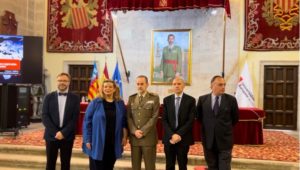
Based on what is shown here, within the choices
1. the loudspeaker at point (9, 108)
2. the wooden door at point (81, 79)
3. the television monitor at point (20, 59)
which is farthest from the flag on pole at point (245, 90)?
the loudspeaker at point (9, 108)

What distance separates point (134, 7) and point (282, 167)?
198 inches

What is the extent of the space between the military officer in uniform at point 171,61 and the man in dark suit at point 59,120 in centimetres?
580

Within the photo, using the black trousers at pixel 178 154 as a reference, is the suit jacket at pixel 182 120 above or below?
above

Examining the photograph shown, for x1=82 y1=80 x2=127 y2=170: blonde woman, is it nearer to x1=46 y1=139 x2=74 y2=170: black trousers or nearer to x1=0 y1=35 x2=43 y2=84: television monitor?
x1=46 y1=139 x2=74 y2=170: black trousers

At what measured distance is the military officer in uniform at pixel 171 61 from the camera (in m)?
9.90

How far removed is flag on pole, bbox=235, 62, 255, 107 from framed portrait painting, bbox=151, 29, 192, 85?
4.63ft

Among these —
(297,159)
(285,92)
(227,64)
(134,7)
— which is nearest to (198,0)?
(134,7)

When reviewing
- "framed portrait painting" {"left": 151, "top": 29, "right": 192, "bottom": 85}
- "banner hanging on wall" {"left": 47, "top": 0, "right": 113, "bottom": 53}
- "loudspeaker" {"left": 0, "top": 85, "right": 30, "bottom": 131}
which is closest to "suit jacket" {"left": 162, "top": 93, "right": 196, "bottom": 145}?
"loudspeaker" {"left": 0, "top": 85, "right": 30, "bottom": 131}

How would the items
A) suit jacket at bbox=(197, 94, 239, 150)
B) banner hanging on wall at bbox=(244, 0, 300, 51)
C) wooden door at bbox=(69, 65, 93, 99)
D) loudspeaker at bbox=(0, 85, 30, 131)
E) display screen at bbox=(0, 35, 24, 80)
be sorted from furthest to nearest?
wooden door at bbox=(69, 65, 93, 99)
banner hanging on wall at bbox=(244, 0, 300, 51)
loudspeaker at bbox=(0, 85, 30, 131)
display screen at bbox=(0, 35, 24, 80)
suit jacket at bbox=(197, 94, 239, 150)

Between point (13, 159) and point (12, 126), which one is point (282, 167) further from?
point (12, 126)

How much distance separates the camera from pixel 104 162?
400 centimetres

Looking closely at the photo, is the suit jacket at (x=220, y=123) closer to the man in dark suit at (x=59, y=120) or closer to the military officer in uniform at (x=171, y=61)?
the man in dark suit at (x=59, y=120)

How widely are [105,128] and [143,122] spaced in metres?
0.48

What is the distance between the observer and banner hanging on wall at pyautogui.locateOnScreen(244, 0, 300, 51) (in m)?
9.34
